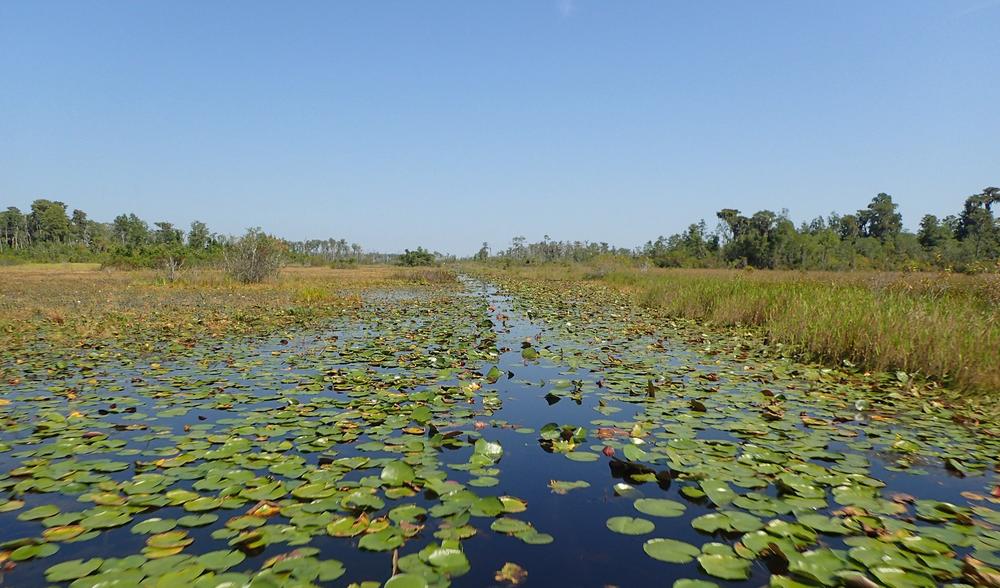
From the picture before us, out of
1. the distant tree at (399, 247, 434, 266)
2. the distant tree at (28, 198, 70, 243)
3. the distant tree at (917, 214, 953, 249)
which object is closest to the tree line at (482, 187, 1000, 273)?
the distant tree at (917, 214, 953, 249)

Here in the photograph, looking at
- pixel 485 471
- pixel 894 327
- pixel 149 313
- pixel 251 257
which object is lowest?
pixel 485 471

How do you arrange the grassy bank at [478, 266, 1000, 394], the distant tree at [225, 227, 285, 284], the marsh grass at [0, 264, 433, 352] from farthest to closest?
1. the distant tree at [225, 227, 285, 284]
2. the marsh grass at [0, 264, 433, 352]
3. the grassy bank at [478, 266, 1000, 394]

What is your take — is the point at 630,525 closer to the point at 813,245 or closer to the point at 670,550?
the point at 670,550

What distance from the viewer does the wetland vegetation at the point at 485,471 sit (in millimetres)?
2068

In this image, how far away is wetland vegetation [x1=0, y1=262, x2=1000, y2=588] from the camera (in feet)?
6.79

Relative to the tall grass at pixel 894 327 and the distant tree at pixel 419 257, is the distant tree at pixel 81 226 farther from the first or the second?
the tall grass at pixel 894 327

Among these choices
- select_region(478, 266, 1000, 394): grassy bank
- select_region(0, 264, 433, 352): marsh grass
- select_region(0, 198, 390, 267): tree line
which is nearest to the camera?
select_region(478, 266, 1000, 394): grassy bank

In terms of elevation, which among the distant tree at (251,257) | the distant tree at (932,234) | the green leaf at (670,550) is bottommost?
the green leaf at (670,550)

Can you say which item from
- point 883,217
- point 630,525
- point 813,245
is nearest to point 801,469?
point 630,525

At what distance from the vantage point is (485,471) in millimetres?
3109

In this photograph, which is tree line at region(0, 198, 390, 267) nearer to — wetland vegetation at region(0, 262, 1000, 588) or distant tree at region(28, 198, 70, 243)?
distant tree at region(28, 198, 70, 243)

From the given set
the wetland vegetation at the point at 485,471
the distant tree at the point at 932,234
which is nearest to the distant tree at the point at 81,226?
the wetland vegetation at the point at 485,471

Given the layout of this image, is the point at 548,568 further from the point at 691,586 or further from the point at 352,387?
the point at 352,387

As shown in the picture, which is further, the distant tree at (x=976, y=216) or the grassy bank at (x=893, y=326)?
the distant tree at (x=976, y=216)
